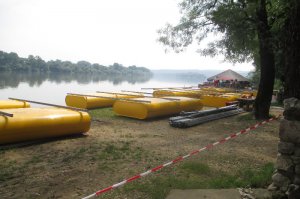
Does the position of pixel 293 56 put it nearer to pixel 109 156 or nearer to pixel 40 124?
pixel 109 156

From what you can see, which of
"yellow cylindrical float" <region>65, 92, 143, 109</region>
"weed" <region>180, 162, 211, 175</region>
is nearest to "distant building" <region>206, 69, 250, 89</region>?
"yellow cylindrical float" <region>65, 92, 143, 109</region>

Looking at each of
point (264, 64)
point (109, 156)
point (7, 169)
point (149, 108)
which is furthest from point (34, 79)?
point (7, 169)

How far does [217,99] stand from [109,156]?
46.7ft

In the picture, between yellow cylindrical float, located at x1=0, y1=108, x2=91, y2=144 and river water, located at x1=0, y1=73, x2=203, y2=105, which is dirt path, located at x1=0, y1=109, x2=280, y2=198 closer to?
yellow cylindrical float, located at x1=0, y1=108, x2=91, y2=144

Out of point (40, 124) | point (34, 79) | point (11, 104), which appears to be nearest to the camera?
point (40, 124)

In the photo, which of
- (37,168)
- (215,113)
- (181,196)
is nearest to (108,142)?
(37,168)

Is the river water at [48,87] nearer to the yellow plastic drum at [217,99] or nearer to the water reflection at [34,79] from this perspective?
the water reflection at [34,79]

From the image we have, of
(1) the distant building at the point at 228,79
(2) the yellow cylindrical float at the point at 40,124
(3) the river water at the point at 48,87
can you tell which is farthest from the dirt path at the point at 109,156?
(1) the distant building at the point at 228,79

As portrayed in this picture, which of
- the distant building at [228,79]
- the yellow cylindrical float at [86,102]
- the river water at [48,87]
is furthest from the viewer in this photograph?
the distant building at [228,79]

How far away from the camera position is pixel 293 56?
5.83 m

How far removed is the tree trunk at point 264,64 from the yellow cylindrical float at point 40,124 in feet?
28.1

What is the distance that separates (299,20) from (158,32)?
1351cm

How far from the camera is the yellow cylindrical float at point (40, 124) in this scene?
895cm

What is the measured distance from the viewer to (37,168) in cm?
726
